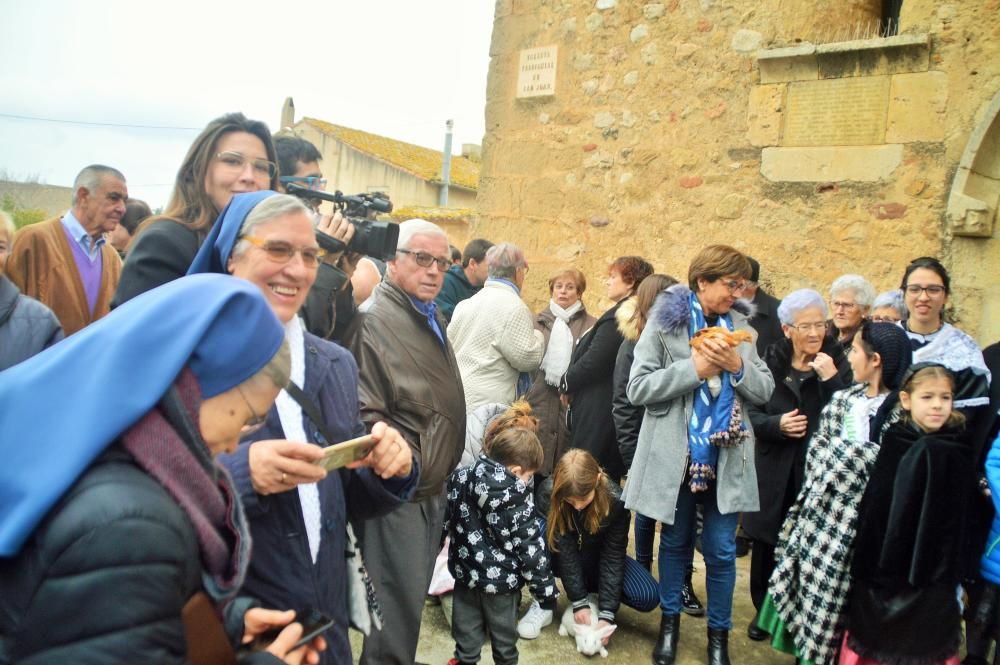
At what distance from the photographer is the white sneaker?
3748mm

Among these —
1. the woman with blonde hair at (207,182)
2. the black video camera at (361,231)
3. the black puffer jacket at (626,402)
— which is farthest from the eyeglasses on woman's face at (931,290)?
the woman with blonde hair at (207,182)

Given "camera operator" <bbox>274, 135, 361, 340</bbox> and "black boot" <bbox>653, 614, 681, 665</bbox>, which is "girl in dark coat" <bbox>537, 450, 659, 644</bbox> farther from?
"camera operator" <bbox>274, 135, 361, 340</bbox>

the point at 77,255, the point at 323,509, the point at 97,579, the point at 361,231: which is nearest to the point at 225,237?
the point at 323,509

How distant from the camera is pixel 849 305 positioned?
4.35m

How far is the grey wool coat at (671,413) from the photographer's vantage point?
3.54m

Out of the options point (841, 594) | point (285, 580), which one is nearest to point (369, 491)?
point (285, 580)

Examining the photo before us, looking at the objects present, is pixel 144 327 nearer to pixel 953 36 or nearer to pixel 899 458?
pixel 899 458

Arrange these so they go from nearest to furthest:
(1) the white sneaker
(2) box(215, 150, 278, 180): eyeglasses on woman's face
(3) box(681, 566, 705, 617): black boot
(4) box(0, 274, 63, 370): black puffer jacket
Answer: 1. (2) box(215, 150, 278, 180): eyeglasses on woman's face
2. (4) box(0, 274, 63, 370): black puffer jacket
3. (1) the white sneaker
4. (3) box(681, 566, 705, 617): black boot

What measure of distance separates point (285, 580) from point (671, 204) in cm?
515

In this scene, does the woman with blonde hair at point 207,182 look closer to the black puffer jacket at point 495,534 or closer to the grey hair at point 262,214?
the grey hair at point 262,214

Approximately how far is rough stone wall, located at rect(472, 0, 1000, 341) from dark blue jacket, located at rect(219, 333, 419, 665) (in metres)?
4.40

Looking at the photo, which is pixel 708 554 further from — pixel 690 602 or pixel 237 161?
pixel 237 161

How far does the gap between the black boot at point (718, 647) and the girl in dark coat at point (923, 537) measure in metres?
0.67

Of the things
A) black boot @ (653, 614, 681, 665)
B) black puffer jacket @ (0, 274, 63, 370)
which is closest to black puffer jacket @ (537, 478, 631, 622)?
black boot @ (653, 614, 681, 665)
